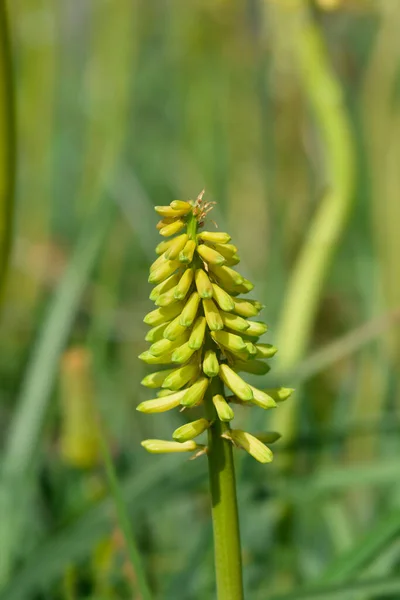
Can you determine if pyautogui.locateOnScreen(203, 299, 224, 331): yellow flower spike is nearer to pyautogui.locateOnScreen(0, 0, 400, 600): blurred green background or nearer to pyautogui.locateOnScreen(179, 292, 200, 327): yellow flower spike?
pyautogui.locateOnScreen(179, 292, 200, 327): yellow flower spike

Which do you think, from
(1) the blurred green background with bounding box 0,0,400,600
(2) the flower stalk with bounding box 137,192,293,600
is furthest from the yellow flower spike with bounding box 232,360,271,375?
(1) the blurred green background with bounding box 0,0,400,600

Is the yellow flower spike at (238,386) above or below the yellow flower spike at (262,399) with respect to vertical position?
above

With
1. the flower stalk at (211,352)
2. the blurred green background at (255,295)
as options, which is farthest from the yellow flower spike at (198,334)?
the blurred green background at (255,295)

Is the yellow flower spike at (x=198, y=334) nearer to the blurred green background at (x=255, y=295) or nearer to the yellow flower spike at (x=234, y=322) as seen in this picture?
the yellow flower spike at (x=234, y=322)

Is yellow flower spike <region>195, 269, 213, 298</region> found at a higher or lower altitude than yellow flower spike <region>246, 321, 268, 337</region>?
higher

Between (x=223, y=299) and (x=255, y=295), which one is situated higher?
(x=255, y=295)

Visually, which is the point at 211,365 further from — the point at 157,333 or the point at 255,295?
the point at 255,295

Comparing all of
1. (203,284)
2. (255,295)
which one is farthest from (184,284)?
(255,295)

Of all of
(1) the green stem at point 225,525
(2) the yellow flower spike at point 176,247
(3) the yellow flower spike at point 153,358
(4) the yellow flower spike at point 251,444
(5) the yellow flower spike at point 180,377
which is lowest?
(1) the green stem at point 225,525
